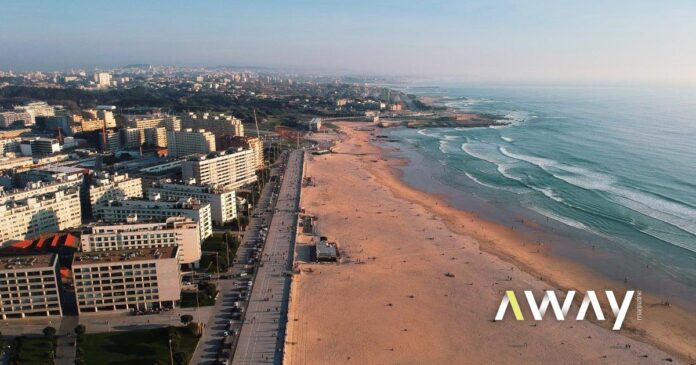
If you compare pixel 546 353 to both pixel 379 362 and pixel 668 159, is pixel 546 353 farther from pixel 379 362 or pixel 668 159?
pixel 668 159

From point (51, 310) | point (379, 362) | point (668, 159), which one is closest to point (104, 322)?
point (51, 310)

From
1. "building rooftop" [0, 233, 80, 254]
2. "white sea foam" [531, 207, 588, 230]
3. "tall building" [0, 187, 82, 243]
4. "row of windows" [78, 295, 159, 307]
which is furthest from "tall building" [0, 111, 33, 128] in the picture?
"white sea foam" [531, 207, 588, 230]

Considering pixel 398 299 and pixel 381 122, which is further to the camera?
pixel 381 122

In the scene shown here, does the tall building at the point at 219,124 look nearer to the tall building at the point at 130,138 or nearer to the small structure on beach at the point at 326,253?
the tall building at the point at 130,138

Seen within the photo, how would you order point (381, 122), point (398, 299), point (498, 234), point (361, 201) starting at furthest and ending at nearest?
1. point (381, 122)
2. point (361, 201)
3. point (498, 234)
4. point (398, 299)

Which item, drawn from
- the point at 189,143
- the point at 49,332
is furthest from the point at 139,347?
the point at 189,143

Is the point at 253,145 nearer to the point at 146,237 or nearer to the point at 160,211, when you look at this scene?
the point at 160,211
